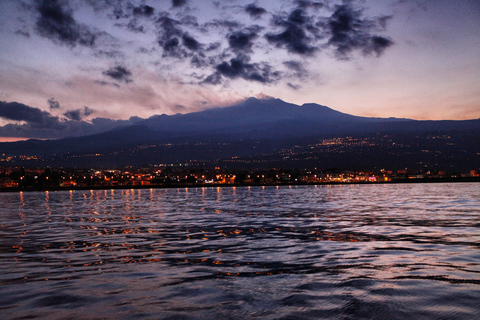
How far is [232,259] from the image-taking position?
626 inches

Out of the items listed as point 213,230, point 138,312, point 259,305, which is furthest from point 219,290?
point 213,230

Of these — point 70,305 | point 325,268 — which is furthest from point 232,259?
point 70,305

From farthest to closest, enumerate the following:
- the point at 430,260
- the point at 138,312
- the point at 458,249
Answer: the point at 458,249 < the point at 430,260 < the point at 138,312

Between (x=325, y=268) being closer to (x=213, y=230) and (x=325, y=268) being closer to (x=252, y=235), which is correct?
(x=252, y=235)

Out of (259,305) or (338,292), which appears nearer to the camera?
(259,305)

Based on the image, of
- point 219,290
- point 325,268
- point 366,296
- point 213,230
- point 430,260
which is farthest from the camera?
point 213,230

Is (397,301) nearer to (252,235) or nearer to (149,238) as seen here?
(252,235)

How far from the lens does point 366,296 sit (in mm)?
10570

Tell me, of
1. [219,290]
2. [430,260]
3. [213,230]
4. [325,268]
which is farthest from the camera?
[213,230]

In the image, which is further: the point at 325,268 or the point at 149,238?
the point at 149,238

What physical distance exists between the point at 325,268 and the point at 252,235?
9816 millimetres

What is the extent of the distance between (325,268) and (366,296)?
3.32m

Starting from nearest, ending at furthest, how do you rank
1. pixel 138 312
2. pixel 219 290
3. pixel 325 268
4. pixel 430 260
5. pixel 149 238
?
pixel 138 312, pixel 219 290, pixel 325 268, pixel 430 260, pixel 149 238

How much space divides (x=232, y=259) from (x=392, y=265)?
578cm
